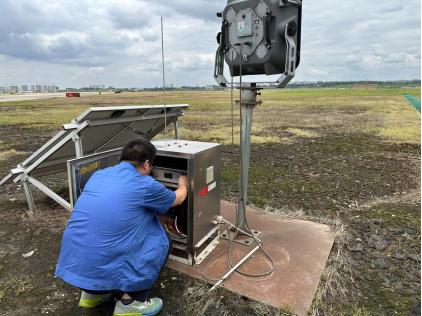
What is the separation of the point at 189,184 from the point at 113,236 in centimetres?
98

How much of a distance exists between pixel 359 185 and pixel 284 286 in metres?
4.37

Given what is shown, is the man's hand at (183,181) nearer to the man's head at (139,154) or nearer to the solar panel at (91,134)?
the man's head at (139,154)

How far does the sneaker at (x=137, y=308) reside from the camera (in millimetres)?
2756

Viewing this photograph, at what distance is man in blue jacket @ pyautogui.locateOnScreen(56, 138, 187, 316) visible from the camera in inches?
101

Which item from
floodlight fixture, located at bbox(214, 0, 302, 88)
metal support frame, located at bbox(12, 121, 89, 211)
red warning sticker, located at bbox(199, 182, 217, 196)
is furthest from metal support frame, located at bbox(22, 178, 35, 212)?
floodlight fixture, located at bbox(214, 0, 302, 88)

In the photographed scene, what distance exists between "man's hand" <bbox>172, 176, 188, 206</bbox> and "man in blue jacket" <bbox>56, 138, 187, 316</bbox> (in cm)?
19

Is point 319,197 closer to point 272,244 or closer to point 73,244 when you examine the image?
point 272,244

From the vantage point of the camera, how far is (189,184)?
330 centimetres

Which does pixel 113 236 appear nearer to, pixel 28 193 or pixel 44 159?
pixel 44 159

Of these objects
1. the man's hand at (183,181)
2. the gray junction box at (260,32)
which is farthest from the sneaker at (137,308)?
the gray junction box at (260,32)

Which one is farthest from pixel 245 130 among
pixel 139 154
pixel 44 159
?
pixel 44 159

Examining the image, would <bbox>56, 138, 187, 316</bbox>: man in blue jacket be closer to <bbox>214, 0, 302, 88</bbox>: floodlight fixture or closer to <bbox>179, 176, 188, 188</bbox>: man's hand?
<bbox>179, 176, 188, 188</bbox>: man's hand

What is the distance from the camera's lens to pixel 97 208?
2.58m

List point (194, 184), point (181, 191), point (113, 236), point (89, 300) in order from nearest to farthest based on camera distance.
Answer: point (113, 236) → point (89, 300) → point (181, 191) → point (194, 184)
